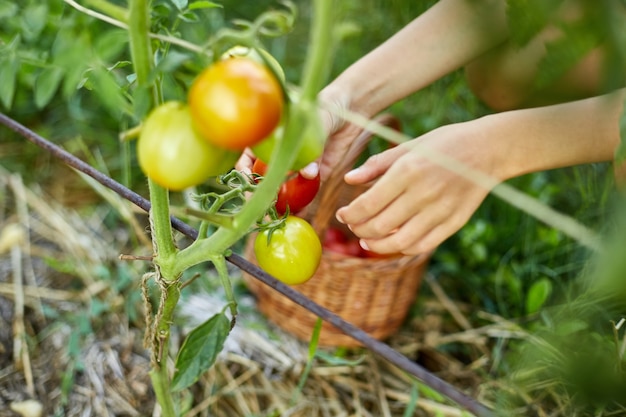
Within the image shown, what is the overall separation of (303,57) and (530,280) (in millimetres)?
885

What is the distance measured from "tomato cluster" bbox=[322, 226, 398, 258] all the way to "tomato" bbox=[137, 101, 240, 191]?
0.72 m

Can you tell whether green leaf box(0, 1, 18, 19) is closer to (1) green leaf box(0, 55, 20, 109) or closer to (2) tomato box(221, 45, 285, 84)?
(1) green leaf box(0, 55, 20, 109)

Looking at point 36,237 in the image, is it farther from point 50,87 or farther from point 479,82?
point 479,82

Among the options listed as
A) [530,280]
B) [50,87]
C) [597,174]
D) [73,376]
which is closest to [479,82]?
[597,174]

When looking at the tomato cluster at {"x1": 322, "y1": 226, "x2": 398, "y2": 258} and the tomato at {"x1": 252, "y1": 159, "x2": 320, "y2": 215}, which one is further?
the tomato cluster at {"x1": 322, "y1": 226, "x2": 398, "y2": 258}

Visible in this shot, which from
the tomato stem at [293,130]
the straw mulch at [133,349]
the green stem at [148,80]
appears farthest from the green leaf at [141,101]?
the straw mulch at [133,349]

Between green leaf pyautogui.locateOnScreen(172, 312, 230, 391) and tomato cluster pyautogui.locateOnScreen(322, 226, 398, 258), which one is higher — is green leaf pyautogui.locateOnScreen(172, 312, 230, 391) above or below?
below

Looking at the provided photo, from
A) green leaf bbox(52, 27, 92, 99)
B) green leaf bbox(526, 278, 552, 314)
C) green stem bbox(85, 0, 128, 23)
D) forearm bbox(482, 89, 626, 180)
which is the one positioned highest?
forearm bbox(482, 89, 626, 180)

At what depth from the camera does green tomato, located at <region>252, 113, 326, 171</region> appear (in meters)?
0.54

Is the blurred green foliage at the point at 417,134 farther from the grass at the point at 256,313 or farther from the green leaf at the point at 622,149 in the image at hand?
the green leaf at the point at 622,149

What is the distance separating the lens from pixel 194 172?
53cm

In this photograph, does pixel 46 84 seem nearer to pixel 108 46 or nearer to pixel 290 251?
pixel 108 46

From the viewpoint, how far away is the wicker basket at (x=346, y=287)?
43.6 inches

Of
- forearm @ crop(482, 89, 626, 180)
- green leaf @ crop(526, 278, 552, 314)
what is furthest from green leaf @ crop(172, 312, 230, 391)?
green leaf @ crop(526, 278, 552, 314)
